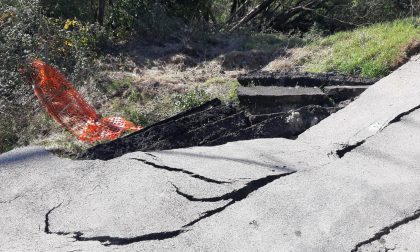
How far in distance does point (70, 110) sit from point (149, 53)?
2.32m

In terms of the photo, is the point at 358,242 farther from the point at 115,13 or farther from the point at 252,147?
the point at 115,13

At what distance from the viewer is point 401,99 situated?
4.98 metres

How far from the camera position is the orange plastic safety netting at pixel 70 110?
19.0 feet

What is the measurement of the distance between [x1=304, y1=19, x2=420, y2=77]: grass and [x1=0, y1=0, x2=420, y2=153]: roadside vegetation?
15mm

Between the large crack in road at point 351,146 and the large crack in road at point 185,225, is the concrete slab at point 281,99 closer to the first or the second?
the large crack in road at point 351,146

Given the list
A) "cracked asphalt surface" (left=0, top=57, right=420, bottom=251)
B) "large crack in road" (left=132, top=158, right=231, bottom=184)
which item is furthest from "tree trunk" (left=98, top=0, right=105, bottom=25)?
"large crack in road" (left=132, top=158, right=231, bottom=184)

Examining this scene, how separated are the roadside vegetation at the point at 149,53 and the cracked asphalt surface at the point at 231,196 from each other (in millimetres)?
1168

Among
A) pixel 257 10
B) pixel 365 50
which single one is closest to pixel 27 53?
pixel 365 50

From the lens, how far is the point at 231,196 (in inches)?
135

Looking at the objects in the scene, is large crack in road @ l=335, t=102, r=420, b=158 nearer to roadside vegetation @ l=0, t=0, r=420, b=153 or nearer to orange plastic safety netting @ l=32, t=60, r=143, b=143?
roadside vegetation @ l=0, t=0, r=420, b=153

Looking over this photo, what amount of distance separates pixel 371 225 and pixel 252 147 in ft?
4.39

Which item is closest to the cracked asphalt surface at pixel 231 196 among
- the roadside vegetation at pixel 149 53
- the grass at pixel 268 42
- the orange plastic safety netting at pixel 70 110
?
the roadside vegetation at pixel 149 53

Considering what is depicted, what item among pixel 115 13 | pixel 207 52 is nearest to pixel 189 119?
pixel 207 52

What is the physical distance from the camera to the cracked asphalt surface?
3062mm
